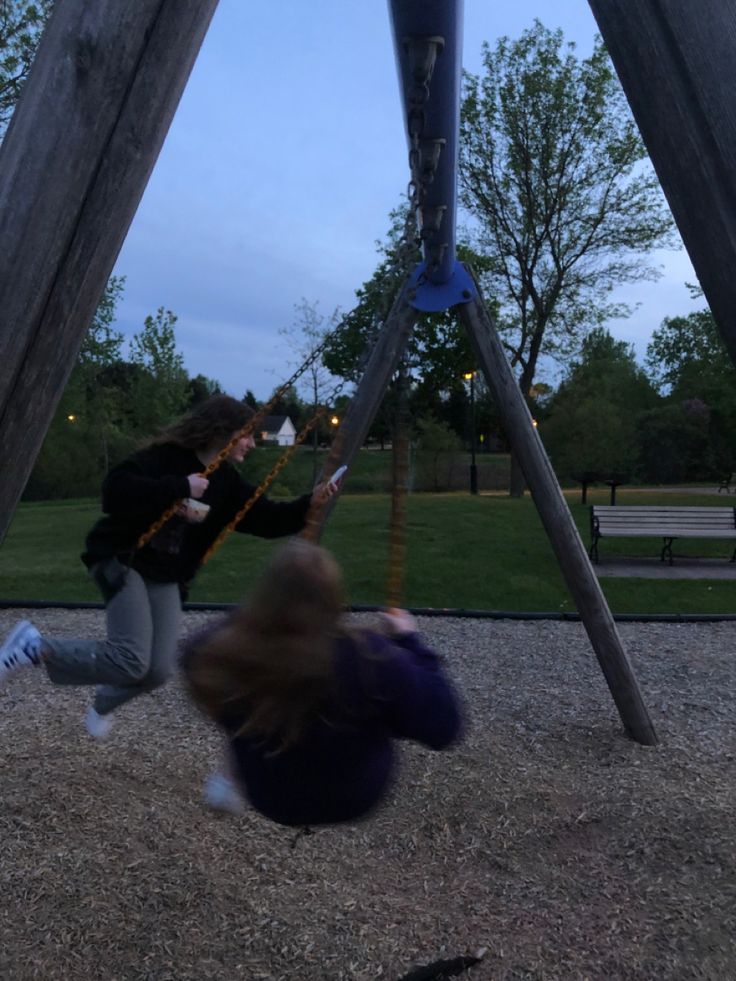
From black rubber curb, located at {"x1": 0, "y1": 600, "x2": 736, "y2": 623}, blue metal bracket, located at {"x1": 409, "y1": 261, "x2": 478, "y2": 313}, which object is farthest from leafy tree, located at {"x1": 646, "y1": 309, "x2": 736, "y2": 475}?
blue metal bracket, located at {"x1": 409, "y1": 261, "x2": 478, "y2": 313}

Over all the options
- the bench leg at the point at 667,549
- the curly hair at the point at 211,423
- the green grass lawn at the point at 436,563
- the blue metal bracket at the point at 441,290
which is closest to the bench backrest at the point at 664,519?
the bench leg at the point at 667,549

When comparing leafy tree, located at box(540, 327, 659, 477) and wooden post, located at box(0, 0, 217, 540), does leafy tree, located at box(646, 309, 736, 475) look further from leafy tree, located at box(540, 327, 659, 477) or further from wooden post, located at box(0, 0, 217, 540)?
wooden post, located at box(0, 0, 217, 540)

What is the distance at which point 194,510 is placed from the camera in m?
2.86

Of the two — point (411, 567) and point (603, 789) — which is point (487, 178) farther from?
point (603, 789)

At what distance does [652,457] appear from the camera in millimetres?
26156

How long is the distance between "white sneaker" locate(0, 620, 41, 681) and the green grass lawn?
5.69 metres

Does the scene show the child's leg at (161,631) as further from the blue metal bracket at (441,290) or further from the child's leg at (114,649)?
the blue metal bracket at (441,290)

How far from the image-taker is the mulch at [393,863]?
2.70m

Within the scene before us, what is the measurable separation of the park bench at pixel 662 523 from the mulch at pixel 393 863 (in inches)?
241

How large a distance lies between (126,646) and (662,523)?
9.32m

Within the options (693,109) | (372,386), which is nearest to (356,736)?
(693,109)

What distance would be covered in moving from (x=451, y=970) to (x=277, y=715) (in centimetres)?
126

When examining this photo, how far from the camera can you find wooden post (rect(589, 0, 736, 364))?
1.62m

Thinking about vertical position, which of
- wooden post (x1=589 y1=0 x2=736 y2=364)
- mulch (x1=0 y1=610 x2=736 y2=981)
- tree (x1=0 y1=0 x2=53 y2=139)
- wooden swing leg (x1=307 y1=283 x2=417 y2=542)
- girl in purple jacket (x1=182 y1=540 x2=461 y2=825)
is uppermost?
tree (x1=0 y1=0 x2=53 y2=139)
